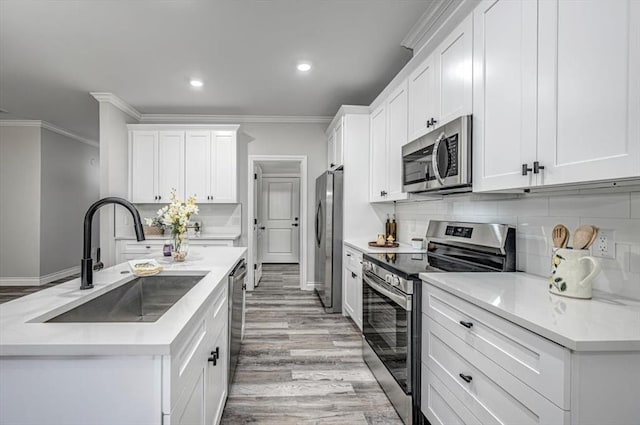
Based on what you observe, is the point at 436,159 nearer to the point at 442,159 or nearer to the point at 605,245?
the point at 442,159

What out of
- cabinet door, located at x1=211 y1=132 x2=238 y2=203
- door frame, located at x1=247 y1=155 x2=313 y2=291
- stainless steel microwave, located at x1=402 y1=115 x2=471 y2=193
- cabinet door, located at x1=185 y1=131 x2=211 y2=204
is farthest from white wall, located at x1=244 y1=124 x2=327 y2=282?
stainless steel microwave, located at x1=402 y1=115 x2=471 y2=193

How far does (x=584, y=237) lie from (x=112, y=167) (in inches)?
187

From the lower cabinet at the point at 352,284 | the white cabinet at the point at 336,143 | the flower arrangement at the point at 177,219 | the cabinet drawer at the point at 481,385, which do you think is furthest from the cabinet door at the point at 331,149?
the cabinet drawer at the point at 481,385

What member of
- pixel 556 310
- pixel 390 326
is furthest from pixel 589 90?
pixel 390 326

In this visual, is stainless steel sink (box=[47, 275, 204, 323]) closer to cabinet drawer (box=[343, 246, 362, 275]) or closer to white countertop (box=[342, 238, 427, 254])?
white countertop (box=[342, 238, 427, 254])

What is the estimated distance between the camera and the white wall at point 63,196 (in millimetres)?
5430

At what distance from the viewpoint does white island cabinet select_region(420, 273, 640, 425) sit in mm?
891

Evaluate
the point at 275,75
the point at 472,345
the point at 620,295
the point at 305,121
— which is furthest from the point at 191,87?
the point at 620,295

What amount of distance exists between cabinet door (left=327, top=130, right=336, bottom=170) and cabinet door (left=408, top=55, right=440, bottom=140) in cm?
178

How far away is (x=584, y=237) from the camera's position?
1285mm

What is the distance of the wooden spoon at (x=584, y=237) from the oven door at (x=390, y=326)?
2.53ft

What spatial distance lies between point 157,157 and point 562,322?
4.78m

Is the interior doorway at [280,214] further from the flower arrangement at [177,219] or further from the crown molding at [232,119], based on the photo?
the flower arrangement at [177,219]

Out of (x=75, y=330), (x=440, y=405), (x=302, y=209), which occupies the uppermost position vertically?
(x=302, y=209)
